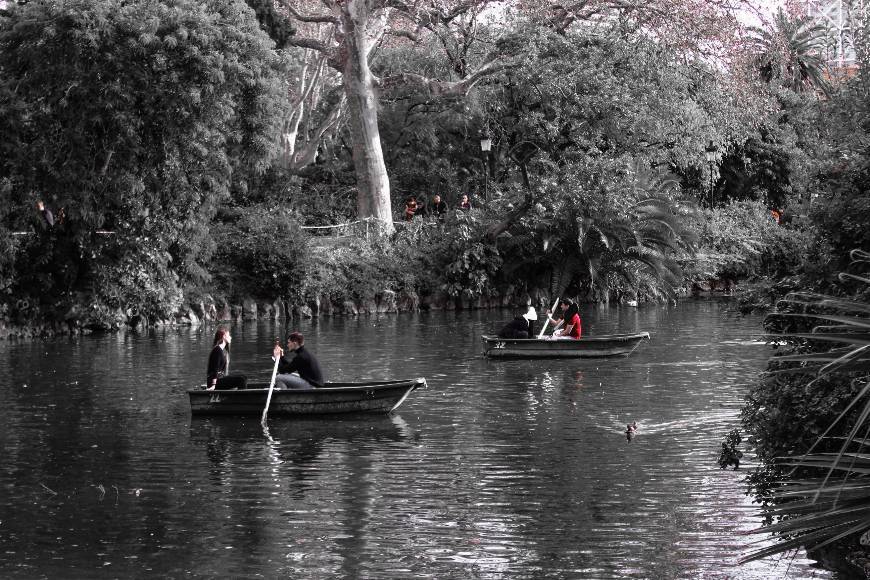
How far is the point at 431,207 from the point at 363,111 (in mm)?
8136

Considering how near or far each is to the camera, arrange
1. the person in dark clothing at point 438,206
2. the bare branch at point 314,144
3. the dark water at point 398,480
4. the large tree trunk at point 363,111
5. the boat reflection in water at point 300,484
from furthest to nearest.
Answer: the bare branch at point 314,144 < the person in dark clothing at point 438,206 < the large tree trunk at point 363,111 < the boat reflection in water at point 300,484 < the dark water at point 398,480

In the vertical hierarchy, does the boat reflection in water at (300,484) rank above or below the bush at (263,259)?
below

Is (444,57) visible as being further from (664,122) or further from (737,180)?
(737,180)

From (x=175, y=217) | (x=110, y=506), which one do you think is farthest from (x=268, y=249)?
(x=110, y=506)

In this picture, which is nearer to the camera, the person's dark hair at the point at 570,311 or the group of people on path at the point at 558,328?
the group of people on path at the point at 558,328

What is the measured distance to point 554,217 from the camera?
39844mm

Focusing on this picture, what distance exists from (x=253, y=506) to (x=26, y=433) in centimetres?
621

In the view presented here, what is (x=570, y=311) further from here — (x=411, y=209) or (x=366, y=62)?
(x=411, y=209)

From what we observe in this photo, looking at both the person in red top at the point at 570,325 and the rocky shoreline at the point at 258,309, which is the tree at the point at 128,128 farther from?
the person in red top at the point at 570,325

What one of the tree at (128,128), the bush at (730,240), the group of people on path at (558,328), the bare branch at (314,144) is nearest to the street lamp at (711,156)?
the bush at (730,240)

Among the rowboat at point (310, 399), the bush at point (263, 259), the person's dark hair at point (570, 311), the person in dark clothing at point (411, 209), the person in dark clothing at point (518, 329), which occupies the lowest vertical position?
the rowboat at point (310, 399)

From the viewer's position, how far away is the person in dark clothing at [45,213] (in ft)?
107

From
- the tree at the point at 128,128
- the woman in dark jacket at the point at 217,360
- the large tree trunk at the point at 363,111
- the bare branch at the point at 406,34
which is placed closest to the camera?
the woman in dark jacket at the point at 217,360

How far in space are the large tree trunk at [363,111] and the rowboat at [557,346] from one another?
1567 cm
